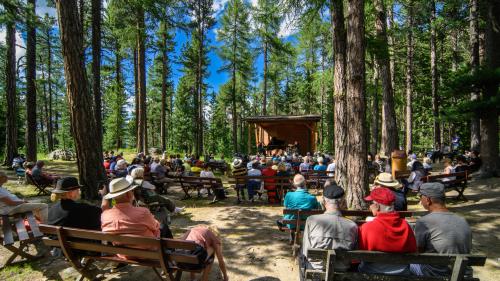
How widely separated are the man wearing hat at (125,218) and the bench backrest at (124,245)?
0.17m

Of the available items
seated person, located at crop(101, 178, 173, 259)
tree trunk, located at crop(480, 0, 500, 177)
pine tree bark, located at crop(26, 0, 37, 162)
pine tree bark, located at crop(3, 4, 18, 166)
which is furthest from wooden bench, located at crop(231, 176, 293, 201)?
pine tree bark, located at crop(3, 4, 18, 166)

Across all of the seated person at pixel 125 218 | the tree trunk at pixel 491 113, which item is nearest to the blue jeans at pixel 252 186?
the seated person at pixel 125 218

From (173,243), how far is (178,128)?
39847 millimetres

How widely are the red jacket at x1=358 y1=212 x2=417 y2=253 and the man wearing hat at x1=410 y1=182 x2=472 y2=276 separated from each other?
1.11ft

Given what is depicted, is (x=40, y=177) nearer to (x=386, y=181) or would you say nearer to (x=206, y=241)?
(x=206, y=241)

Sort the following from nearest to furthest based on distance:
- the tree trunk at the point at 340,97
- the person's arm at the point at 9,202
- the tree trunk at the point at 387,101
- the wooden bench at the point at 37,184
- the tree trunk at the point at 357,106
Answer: the person's arm at the point at 9,202
the tree trunk at the point at 357,106
the tree trunk at the point at 340,97
the wooden bench at the point at 37,184
the tree trunk at the point at 387,101

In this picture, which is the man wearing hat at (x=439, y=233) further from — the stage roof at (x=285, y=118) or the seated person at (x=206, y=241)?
the stage roof at (x=285, y=118)

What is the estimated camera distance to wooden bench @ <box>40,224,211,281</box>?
2.96m

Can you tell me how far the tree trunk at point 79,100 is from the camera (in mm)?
7352

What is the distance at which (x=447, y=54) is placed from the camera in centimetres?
2950

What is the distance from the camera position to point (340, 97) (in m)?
7.00

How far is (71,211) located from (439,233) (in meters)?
4.38

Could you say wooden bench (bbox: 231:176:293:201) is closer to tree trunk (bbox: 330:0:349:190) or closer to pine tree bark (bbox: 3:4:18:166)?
tree trunk (bbox: 330:0:349:190)

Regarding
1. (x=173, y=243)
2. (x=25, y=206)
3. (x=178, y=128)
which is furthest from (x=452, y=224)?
(x=178, y=128)
